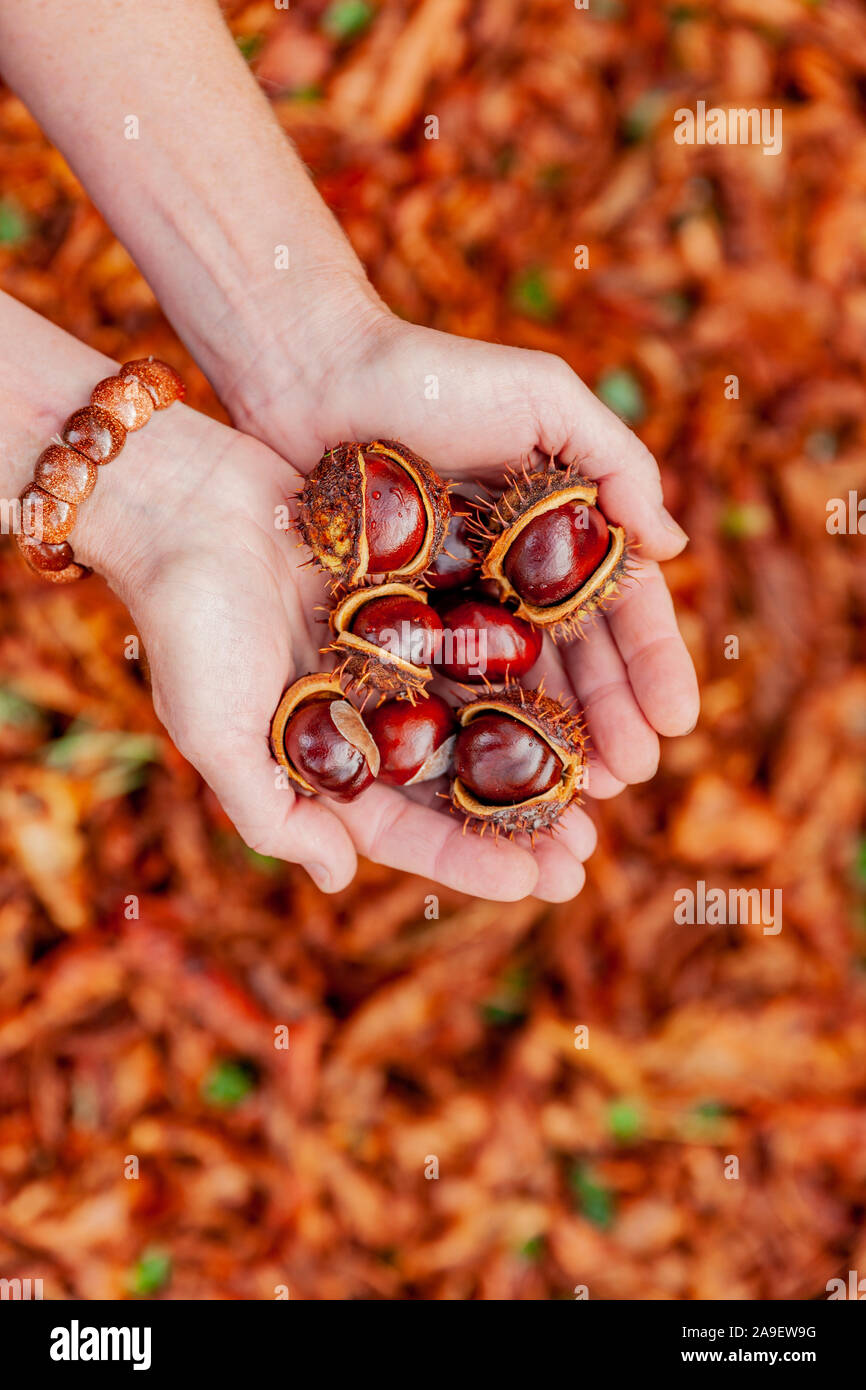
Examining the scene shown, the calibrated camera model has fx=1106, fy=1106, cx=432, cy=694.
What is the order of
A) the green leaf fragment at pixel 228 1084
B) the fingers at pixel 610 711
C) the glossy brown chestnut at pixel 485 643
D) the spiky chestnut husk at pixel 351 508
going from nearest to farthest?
the spiky chestnut husk at pixel 351 508 < the glossy brown chestnut at pixel 485 643 < the fingers at pixel 610 711 < the green leaf fragment at pixel 228 1084

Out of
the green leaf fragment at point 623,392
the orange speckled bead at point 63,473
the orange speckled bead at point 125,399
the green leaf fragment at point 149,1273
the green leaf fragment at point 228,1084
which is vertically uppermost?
the green leaf fragment at point 623,392

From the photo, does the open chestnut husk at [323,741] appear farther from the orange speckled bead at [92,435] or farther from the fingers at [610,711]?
the orange speckled bead at [92,435]

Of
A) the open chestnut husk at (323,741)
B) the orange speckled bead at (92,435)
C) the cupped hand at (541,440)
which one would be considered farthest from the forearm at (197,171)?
the open chestnut husk at (323,741)

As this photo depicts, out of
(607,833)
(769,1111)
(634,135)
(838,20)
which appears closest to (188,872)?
(607,833)

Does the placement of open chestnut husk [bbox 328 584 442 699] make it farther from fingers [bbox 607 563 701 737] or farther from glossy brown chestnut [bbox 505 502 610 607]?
fingers [bbox 607 563 701 737]

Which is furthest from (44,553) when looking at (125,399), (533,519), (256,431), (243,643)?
(533,519)

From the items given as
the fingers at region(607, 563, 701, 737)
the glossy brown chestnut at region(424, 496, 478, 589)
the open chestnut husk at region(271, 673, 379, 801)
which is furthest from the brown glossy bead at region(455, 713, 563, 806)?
the glossy brown chestnut at region(424, 496, 478, 589)

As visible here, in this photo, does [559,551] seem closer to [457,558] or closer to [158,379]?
[457,558]
